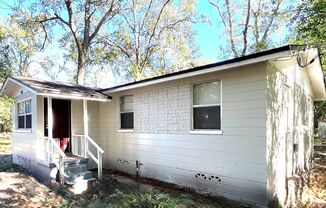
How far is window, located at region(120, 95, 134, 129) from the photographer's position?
9.60 metres

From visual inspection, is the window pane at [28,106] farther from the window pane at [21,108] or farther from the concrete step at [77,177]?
the concrete step at [77,177]

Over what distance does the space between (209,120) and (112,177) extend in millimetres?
4246

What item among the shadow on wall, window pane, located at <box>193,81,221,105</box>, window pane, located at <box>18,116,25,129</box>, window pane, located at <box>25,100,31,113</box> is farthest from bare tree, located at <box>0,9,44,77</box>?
the shadow on wall

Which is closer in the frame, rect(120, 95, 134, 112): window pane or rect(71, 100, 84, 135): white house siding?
rect(120, 95, 134, 112): window pane

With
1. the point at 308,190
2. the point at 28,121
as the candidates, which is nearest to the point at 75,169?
the point at 28,121

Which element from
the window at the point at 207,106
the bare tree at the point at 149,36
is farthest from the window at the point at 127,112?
the bare tree at the point at 149,36

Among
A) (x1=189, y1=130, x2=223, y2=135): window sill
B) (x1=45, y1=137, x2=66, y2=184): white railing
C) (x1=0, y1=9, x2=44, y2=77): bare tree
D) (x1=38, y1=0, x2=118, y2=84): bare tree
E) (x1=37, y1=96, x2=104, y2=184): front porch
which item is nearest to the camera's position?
(x1=189, y1=130, x2=223, y2=135): window sill

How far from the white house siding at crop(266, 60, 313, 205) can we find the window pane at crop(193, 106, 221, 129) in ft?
4.28

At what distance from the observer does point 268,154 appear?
5762 mm

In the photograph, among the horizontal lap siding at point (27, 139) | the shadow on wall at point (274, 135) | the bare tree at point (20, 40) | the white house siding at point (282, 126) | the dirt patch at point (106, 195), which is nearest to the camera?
the dirt patch at point (106, 195)

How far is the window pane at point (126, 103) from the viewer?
31.6 feet

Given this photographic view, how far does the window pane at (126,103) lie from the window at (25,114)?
3353 mm

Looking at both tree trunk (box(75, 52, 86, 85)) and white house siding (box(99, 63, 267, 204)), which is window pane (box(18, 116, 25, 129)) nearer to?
Answer: white house siding (box(99, 63, 267, 204))

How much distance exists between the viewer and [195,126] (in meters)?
7.25
